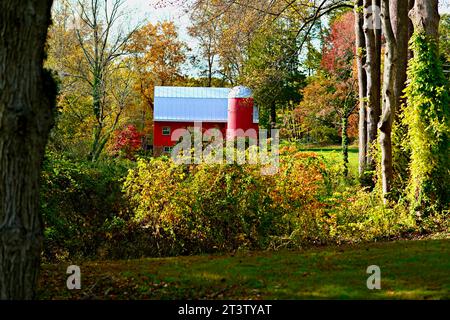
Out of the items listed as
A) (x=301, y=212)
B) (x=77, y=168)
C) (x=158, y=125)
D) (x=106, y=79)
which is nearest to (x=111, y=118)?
(x=106, y=79)

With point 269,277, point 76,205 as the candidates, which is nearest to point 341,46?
point 76,205

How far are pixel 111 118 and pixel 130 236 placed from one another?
17.5 m

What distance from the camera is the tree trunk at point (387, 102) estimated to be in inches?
417

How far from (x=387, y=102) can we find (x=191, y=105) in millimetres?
25483

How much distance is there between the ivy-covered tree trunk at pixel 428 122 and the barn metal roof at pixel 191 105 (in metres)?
24.6

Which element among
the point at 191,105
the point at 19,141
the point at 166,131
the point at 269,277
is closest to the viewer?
the point at 19,141

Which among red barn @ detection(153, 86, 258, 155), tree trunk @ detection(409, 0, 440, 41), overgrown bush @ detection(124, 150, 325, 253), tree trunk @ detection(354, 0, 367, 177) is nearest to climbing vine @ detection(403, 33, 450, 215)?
tree trunk @ detection(409, 0, 440, 41)

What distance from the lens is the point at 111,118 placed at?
1054 inches

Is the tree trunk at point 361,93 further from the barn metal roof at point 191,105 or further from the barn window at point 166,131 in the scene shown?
the barn window at point 166,131

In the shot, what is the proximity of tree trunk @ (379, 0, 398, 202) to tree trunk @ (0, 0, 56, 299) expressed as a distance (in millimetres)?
7948

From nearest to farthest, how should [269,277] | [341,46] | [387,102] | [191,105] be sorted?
[269,277], [387,102], [341,46], [191,105]

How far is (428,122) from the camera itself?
10.4 meters

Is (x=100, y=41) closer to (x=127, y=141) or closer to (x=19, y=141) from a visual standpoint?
(x=127, y=141)

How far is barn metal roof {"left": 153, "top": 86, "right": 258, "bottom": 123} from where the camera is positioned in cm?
3494
